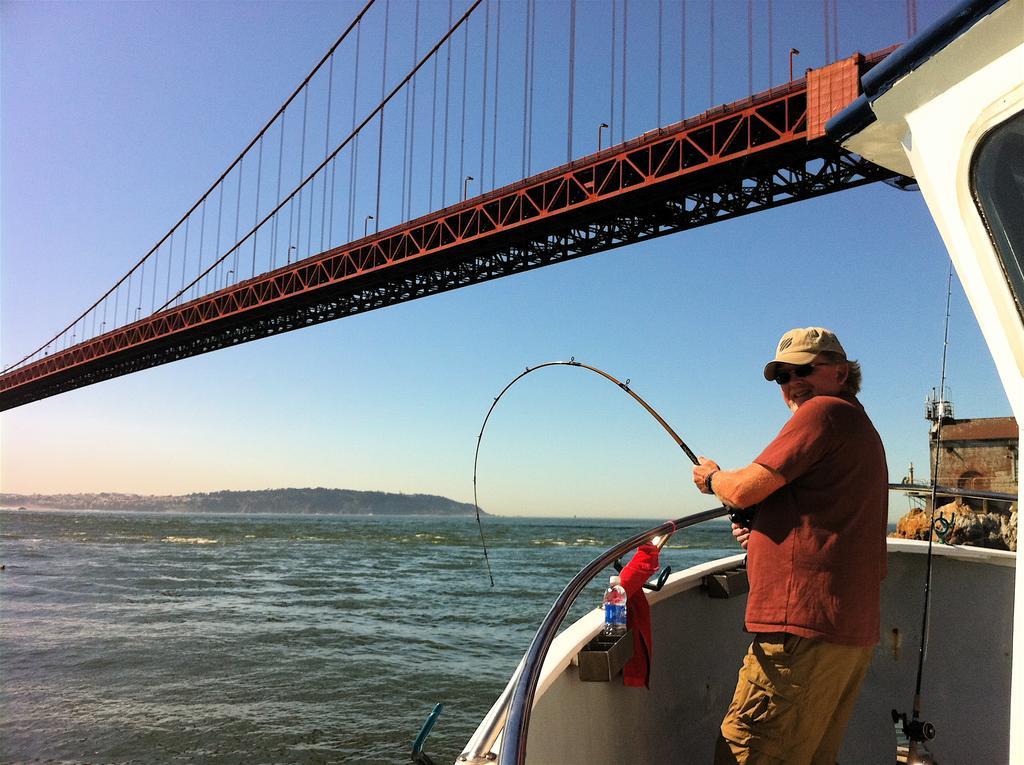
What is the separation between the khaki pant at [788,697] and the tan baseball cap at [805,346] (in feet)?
1.94

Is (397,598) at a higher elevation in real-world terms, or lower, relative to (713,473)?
lower

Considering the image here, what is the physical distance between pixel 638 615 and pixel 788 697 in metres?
0.45

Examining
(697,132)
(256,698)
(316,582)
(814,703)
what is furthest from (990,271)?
(316,582)

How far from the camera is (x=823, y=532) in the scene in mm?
1523

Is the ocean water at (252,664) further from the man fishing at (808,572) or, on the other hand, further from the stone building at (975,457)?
the stone building at (975,457)

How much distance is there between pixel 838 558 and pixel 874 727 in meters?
1.42

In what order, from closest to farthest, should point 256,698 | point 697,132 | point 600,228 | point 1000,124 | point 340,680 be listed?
point 1000,124 < point 256,698 < point 340,680 < point 697,132 < point 600,228

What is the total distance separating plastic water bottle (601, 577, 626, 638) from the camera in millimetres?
1848

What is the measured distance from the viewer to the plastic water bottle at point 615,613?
6.06 ft

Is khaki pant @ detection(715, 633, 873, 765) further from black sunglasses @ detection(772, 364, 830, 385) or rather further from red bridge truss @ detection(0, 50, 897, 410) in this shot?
red bridge truss @ detection(0, 50, 897, 410)

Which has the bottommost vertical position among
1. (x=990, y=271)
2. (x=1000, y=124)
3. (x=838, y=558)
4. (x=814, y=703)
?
(x=814, y=703)

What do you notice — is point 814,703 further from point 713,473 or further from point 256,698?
point 256,698

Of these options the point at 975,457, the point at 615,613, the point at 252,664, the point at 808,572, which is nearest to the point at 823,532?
the point at 808,572

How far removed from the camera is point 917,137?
1.01 metres
